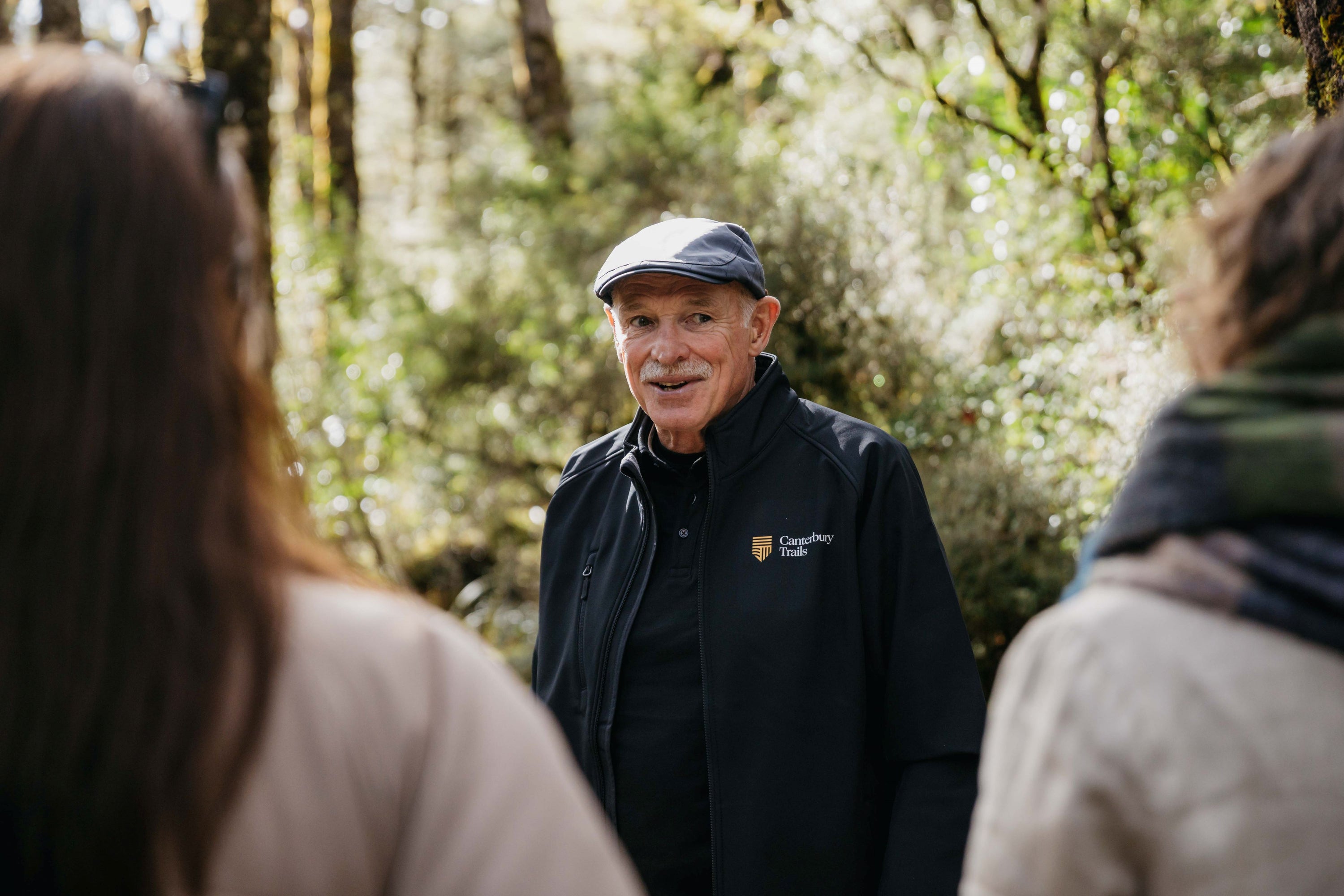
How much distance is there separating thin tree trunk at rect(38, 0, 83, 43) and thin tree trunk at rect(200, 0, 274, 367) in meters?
1.06

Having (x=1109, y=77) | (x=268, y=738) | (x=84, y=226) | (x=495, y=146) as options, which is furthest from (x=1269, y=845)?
(x=495, y=146)

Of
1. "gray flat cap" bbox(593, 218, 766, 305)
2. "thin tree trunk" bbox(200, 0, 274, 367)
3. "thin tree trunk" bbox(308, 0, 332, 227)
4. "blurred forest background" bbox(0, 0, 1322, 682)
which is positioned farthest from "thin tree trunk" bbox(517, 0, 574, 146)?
Answer: "gray flat cap" bbox(593, 218, 766, 305)

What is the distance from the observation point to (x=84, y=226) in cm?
100

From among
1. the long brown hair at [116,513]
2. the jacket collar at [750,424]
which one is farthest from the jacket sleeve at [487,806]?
the jacket collar at [750,424]

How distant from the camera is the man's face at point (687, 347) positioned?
110 inches

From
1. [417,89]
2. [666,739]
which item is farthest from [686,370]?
[417,89]

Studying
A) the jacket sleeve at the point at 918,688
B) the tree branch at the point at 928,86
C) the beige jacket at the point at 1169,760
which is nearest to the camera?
the beige jacket at the point at 1169,760

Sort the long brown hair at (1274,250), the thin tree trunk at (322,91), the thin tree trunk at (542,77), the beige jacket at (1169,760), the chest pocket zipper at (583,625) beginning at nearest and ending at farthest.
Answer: the beige jacket at (1169,760) < the long brown hair at (1274,250) < the chest pocket zipper at (583,625) < the thin tree trunk at (542,77) < the thin tree trunk at (322,91)

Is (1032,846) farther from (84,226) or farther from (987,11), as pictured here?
(987,11)

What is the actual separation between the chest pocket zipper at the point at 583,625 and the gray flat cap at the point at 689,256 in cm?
75

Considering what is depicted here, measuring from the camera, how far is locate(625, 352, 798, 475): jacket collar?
2.66 meters

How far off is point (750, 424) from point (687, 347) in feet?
0.94

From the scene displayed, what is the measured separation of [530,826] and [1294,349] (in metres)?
0.93

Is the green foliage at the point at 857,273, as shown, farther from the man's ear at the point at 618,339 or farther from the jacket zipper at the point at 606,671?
the jacket zipper at the point at 606,671
